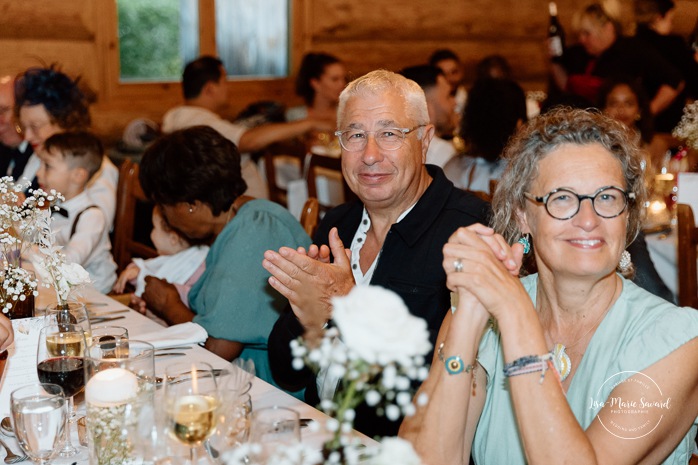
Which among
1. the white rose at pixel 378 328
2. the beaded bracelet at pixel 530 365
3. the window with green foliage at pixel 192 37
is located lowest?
the beaded bracelet at pixel 530 365

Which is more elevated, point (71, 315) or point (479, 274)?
point (479, 274)

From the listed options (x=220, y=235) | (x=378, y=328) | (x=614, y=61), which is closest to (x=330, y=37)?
(x=614, y=61)

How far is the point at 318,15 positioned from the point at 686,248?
475 centimetres

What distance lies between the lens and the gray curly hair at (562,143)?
1.83 meters

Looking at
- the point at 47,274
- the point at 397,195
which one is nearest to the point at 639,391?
the point at 397,195

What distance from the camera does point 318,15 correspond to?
7172mm

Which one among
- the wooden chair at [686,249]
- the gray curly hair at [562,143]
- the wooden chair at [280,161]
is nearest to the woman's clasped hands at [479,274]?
the gray curly hair at [562,143]

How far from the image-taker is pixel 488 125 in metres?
4.18

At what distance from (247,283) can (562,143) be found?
1.16 metres

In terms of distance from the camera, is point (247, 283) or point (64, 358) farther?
point (247, 283)

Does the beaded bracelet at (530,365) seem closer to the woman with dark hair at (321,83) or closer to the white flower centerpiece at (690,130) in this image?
the white flower centerpiece at (690,130)

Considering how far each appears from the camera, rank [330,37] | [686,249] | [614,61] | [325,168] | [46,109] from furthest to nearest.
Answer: [330,37], [614,61], [325,168], [46,109], [686,249]

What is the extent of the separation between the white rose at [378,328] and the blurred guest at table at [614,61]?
224 inches

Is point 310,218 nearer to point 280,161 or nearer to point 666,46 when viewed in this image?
point 280,161
